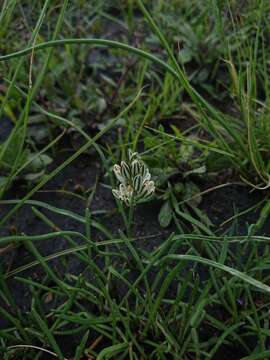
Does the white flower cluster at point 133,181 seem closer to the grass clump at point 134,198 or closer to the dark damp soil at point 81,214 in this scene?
the grass clump at point 134,198

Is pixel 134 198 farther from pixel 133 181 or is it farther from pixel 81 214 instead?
pixel 81 214

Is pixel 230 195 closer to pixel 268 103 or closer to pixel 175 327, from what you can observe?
pixel 268 103

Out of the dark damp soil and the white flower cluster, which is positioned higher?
the white flower cluster

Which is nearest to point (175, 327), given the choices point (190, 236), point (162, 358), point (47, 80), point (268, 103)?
point (162, 358)

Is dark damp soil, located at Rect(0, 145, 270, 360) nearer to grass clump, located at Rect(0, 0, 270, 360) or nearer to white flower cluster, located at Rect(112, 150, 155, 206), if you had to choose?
grass clump, located at Rect(0, 0, 270, 360)

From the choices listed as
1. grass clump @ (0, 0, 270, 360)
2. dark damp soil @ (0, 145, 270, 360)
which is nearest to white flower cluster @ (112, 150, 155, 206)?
grass clump @ (0, 0, 270, 360)

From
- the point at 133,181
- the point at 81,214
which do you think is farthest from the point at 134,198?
the point at 81,214
